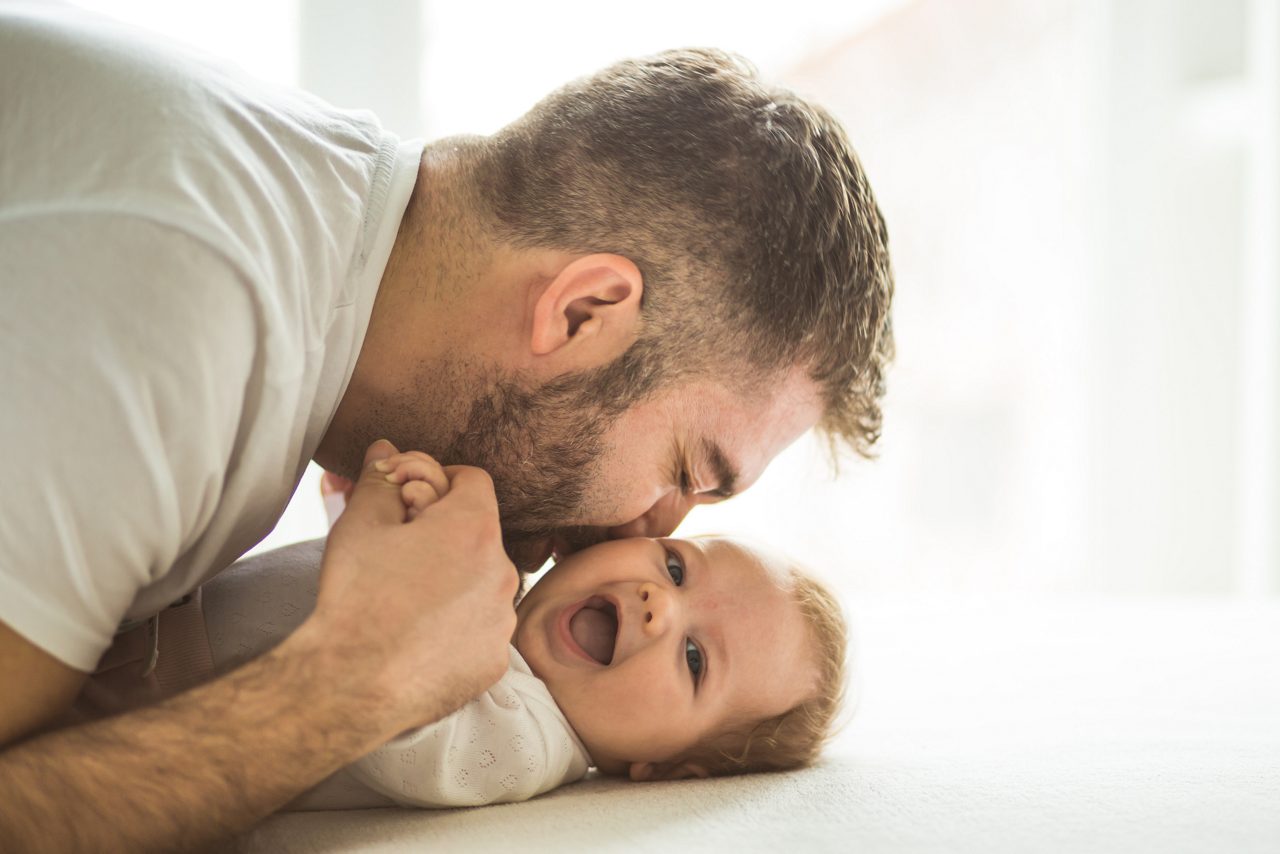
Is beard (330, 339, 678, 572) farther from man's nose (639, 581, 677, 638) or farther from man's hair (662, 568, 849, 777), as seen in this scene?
man's hair (662, 568, 849, 777)

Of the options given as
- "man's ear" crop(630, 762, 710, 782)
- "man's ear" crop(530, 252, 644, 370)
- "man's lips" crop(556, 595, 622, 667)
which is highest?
"man's ear" crop(530, 252, 644, 370)

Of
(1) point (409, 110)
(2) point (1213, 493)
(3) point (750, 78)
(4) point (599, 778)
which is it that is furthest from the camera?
(2) point (1213, 493)

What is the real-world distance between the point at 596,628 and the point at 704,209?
0.61 m

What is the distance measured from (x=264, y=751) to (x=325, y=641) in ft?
0.39

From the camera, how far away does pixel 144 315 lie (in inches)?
46.0

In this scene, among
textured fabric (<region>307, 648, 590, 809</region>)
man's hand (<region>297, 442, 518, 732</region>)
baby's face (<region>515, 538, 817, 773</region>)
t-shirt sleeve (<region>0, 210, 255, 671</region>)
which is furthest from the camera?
baby's face (<region>515, 538, 817, 773</region>)

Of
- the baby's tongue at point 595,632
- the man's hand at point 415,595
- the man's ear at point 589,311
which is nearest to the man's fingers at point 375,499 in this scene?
the man's hand at point 415,595

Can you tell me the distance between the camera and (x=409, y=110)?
355 cm

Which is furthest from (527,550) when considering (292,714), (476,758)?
(292,714)

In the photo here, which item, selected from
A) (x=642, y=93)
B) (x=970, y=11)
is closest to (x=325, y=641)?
(x=642, y=93)

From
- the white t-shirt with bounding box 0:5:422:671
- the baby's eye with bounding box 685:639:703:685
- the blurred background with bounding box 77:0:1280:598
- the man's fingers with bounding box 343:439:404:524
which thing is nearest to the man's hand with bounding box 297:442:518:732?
the man's fingers with bounding box 343:439:404:524

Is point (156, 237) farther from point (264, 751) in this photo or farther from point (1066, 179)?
point (1066, 179)

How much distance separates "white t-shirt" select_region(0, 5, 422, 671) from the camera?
1.13m

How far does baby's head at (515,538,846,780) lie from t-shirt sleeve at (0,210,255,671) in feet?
1.91
